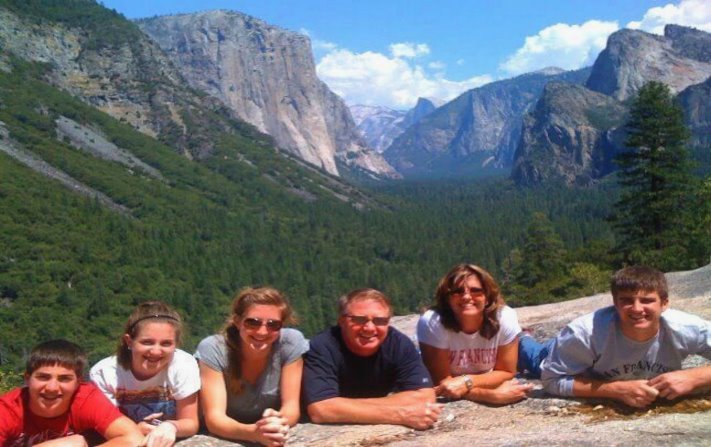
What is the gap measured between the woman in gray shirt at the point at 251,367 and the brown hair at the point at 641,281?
2494 millimetres

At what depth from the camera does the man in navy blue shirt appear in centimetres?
480

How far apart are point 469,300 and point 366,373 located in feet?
3.53

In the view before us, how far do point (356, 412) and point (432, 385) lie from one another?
822 mm

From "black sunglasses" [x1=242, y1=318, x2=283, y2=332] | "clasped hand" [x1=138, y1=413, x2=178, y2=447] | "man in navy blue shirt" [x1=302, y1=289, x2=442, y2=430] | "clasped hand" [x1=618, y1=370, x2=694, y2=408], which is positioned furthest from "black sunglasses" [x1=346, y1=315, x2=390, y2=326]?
"clasped hand" [x1=618, y1=370, x2=694, y2=408]

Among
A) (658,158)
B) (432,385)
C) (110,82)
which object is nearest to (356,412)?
(432,385)

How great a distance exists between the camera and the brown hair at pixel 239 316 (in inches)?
187

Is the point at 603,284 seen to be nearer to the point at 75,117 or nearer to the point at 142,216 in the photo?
the point at 142,216

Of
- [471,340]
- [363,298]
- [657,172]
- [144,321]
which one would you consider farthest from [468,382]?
[657,172]

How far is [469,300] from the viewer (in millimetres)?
5184

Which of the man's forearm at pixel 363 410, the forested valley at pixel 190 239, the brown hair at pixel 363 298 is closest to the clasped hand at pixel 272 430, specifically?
the man's forearm at pixel 363 410

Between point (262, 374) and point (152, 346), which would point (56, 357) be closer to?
point (152, 346)

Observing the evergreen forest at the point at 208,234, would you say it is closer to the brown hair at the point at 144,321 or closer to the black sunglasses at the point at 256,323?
the black sunglasses at the point at 256,323

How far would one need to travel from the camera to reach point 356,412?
4.80 m

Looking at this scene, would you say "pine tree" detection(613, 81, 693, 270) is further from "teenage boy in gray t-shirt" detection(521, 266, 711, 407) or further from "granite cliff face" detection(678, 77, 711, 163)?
"granite cliff face" detection(678, 77, 711, 163)
